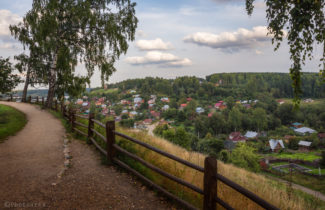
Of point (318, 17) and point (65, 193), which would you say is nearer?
point (318, 17)

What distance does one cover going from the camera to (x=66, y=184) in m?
4.38

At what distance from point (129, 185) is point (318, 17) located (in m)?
5.17

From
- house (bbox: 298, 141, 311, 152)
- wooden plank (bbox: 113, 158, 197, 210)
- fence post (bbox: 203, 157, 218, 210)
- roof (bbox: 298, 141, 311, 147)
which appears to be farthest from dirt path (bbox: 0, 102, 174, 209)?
house (bbox: 298, 141, 311, 152)

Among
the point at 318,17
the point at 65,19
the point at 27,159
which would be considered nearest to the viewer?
the point at 318,17

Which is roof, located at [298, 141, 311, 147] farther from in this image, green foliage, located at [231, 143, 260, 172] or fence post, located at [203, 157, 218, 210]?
fence post, located at [203, 157, 218, 210]

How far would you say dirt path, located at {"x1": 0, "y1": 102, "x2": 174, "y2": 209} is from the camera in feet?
12.0

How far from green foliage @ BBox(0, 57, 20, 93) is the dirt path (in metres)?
6.19

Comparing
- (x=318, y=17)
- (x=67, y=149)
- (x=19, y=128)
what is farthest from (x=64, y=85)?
(x=318, y=17)

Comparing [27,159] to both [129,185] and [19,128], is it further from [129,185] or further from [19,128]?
[19,128]

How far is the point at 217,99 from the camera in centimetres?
13950

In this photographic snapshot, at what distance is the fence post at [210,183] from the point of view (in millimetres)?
2946

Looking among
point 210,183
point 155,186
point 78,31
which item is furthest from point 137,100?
point 210,183

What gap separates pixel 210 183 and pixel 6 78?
1361cm

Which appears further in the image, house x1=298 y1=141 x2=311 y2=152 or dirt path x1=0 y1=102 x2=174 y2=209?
house x1=298 y1=141 x2=311 y2=152
